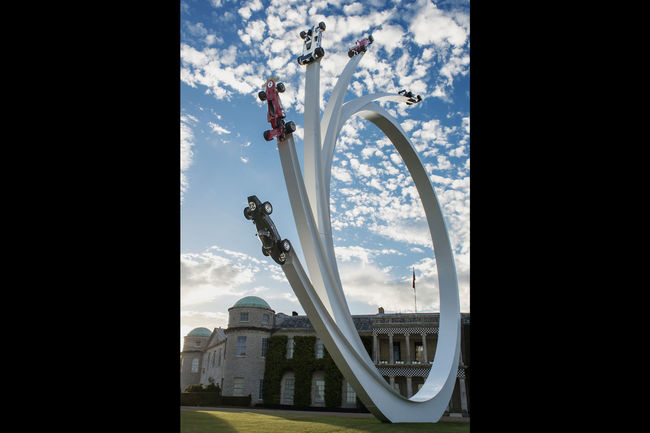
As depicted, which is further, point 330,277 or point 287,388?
point 287,388

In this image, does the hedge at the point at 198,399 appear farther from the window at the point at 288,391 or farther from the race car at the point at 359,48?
the race car at the point at 359,48

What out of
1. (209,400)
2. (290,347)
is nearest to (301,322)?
(290,347)

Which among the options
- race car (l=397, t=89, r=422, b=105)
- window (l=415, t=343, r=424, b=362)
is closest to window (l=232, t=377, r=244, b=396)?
window (l=415, t=343, r=424, b=362)

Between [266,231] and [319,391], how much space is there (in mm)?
35373

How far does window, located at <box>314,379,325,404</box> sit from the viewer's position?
44.2 m

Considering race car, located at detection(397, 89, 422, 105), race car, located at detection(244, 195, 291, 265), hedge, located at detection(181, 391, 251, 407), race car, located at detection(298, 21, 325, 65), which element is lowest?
hedge, located at detection(181, 391, 251, 407)

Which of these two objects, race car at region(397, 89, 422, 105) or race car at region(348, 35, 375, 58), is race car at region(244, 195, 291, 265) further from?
race car at region(397, 89, 422, 105)

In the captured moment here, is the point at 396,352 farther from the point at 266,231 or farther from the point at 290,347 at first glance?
the point at 266,231

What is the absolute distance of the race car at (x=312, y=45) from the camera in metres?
16.7

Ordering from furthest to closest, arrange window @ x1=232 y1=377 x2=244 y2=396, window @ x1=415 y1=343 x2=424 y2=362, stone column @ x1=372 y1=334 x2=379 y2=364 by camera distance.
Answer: window @ x1=232 y1=377 x2=244 y2=396, window @ x1=415 y1=343 x2=424 y2=362, stone column @ x1=372 y1=334 x2=379 y2=364

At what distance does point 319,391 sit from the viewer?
4469 cm

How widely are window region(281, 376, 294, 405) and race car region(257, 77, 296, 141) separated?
122 feet
